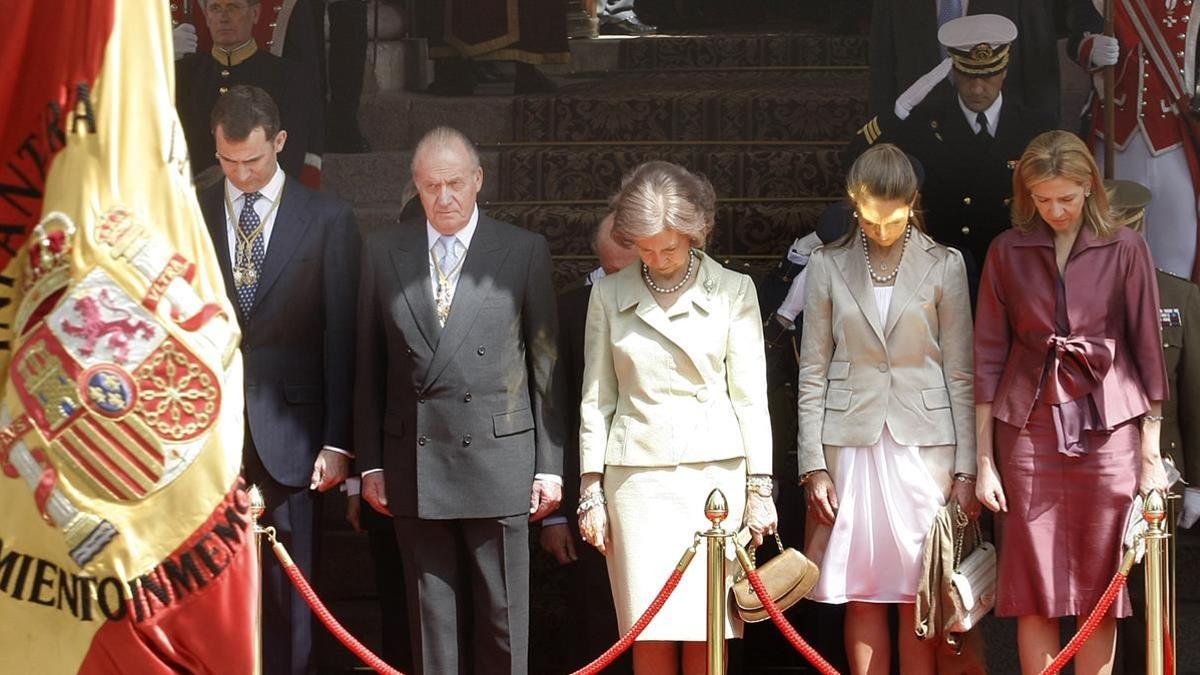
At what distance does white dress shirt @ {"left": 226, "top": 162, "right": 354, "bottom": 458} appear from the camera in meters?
6.35

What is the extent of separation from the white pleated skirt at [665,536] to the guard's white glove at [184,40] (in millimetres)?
Result: 3051

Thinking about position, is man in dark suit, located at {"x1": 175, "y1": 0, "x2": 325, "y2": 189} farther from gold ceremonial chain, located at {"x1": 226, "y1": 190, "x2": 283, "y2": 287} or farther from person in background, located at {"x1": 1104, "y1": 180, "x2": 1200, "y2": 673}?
person in background, located at {"x1": 1104, "y1": 180, "x2": 1200, "y2": 673}

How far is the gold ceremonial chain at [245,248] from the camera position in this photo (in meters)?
6.32

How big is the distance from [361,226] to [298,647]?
2.93m

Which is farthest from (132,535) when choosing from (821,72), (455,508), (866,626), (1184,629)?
(821,72)

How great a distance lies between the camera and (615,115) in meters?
9.74

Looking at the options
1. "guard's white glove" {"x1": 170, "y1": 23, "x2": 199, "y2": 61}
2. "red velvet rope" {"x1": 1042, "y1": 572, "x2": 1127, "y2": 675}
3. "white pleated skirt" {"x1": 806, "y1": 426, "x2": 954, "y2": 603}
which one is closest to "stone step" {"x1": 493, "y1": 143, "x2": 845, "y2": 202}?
"guard's white glove" {"x1": 170, "y1": 23, "x2": 199, "y2": 61}

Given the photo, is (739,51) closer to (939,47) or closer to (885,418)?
(939,47)

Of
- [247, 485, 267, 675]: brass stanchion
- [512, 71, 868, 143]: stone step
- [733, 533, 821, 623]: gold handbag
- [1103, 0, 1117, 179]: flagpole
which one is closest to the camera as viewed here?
[247, 485, 267, 675]: brass stanchion

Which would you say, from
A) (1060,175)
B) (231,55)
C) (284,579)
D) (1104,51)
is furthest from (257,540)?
(1104,51)

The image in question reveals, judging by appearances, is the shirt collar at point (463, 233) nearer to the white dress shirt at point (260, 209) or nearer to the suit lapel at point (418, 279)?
the suit lapel at point (418, 279)

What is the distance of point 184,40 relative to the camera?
26.6 ft

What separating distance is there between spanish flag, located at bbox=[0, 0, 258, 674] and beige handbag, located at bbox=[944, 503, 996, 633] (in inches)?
85.4

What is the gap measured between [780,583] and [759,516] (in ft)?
0.92
